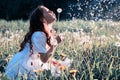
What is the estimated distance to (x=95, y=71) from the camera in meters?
4.43

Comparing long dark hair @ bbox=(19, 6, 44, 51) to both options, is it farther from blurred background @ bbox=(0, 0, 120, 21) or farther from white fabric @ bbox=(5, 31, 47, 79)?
blurred background @ bbox=(0, 0, 120, 21)

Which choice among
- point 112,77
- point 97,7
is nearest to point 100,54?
point 112,77

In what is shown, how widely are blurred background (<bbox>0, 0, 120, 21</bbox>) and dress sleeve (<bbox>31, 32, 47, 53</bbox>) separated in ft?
42.3

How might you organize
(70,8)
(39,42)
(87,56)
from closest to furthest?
(87,56) → (39,42) → (70,8)

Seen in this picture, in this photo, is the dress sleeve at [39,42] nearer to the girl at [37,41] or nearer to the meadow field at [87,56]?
the girl at [37,41]

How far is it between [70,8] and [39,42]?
1771 cm

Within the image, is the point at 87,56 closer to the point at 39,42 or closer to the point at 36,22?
the point at 39,42

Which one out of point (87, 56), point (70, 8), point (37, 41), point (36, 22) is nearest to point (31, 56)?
point (37, 41)

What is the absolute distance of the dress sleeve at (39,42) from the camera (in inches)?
206

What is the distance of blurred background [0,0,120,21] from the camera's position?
18875 millimetres

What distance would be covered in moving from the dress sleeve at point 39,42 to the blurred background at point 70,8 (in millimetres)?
12897

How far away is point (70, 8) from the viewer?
22906 millimetres

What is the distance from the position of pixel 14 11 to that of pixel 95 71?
20963 mm

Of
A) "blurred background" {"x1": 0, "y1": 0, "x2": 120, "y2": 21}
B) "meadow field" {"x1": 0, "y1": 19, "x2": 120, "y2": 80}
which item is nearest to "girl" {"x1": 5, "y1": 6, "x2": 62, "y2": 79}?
"meadow field" {"x1": 0, "y1": 19, "x2": 120, "y2": 80}
